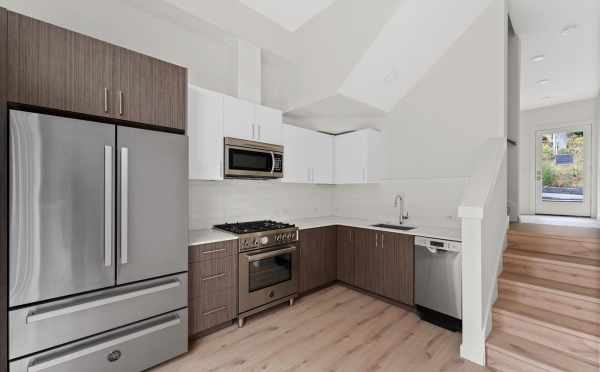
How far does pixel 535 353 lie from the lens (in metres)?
1.72

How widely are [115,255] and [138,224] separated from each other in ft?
0.74

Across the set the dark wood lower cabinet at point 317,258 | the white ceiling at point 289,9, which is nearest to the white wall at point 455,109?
the dark wood lower cabinet at point 317,258

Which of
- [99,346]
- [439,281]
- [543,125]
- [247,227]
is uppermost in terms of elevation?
[543,125]

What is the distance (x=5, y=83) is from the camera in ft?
4.38

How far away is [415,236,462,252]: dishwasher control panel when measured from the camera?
229 cm

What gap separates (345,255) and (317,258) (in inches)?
15.6

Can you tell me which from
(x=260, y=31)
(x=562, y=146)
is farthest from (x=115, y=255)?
(x=562, y=146)

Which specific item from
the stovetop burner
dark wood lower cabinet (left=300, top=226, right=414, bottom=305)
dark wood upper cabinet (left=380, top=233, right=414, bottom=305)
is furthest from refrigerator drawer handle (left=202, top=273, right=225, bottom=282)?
dark wood upper cabinet (left=380, top=233, right=414, bottom=305)

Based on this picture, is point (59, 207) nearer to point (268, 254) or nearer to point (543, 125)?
point (268, 254)

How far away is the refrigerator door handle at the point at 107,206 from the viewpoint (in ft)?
5.24

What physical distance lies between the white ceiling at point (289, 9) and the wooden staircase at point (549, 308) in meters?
3.06

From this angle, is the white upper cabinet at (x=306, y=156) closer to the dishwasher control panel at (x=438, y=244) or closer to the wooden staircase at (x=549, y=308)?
the dishwasher control panel at (x=438, y=244)

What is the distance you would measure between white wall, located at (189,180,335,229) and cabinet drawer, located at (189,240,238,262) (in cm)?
63

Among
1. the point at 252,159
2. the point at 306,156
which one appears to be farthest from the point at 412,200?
the point at 252,159
